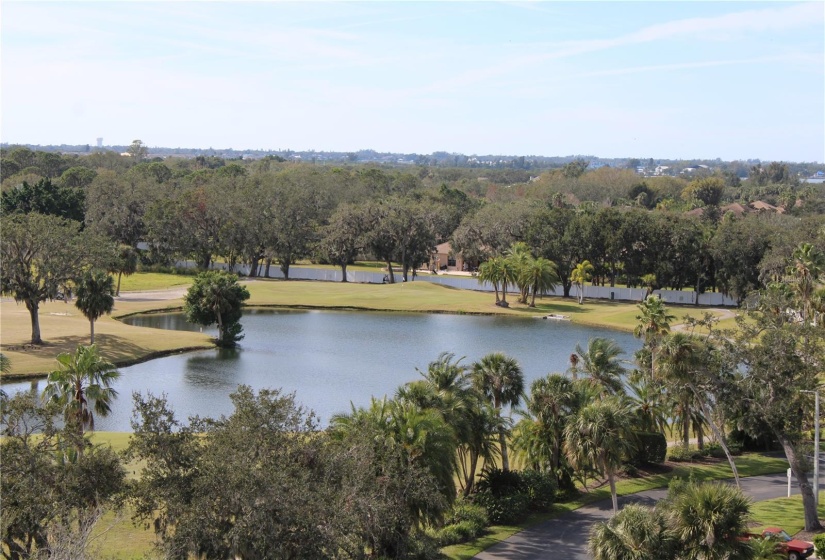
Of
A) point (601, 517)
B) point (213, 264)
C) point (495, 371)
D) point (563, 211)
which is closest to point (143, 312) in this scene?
point (213, 264)

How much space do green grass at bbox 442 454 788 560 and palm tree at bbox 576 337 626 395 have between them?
397cm

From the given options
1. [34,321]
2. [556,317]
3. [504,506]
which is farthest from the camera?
[556,317]

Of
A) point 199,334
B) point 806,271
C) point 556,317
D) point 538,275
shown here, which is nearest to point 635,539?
point 806,271

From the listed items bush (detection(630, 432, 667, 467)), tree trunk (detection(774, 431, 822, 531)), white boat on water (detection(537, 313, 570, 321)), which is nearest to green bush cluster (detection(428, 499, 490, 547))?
bush (detection(630, 432, 667, 467))

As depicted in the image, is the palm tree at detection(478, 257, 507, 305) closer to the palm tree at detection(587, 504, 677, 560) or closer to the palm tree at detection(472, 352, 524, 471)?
the palm tree at detection(472, 352, 524, 471)

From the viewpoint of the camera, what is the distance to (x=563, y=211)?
10294cm

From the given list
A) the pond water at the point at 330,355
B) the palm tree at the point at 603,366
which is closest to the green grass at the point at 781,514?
the palm tree at the point at 603,366

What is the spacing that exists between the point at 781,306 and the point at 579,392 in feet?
25.6

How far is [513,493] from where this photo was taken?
113 ft

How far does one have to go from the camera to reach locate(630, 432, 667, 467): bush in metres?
39.6

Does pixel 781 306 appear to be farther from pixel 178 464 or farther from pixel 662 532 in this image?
pixel 178 464

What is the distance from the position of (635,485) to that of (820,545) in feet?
34.7

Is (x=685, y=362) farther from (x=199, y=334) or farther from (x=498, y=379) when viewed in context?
(x=199, y=334)

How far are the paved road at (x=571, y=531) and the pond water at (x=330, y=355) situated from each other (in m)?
17.4
